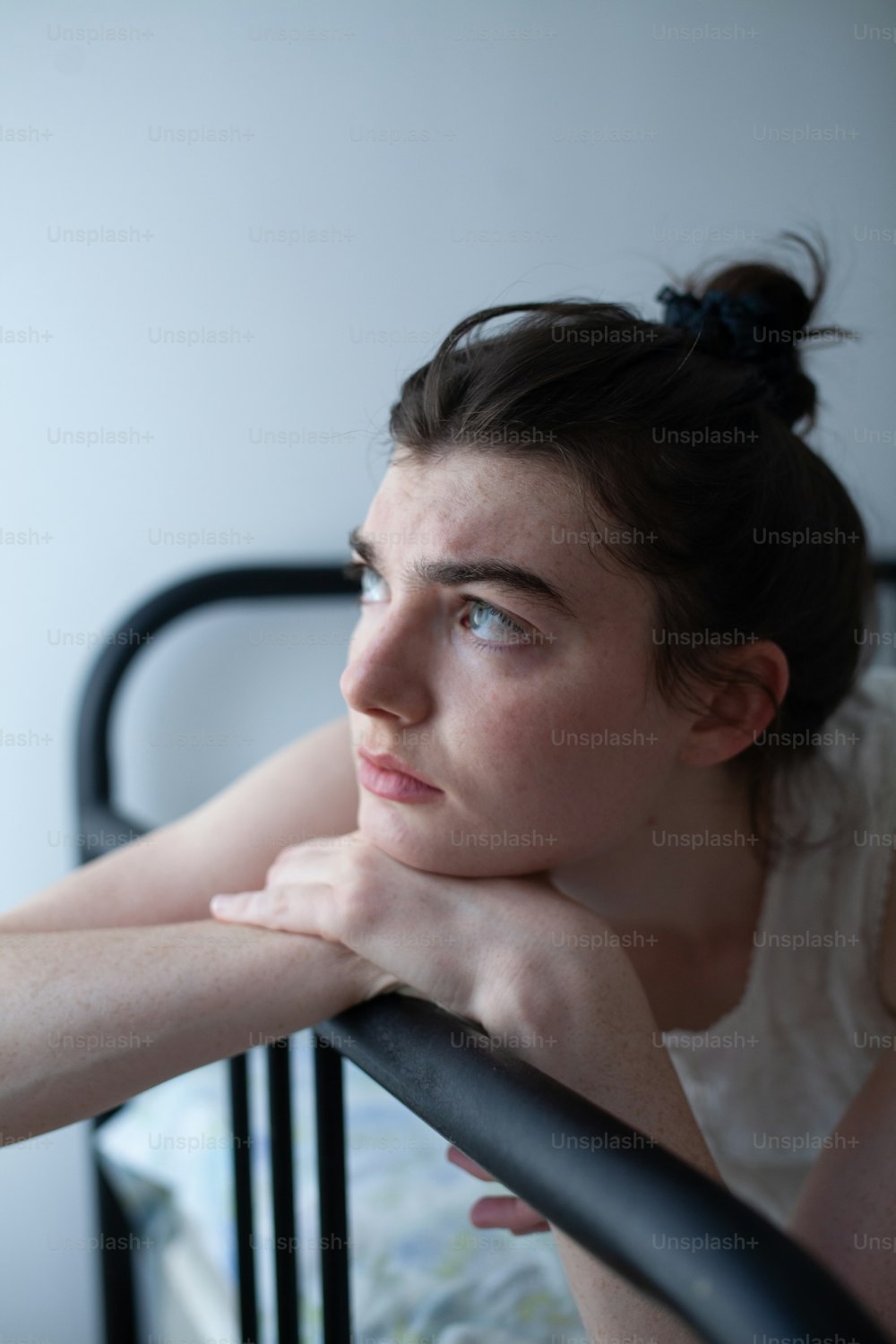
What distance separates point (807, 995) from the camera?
989mm

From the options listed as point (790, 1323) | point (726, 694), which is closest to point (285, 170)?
point (726, 694)

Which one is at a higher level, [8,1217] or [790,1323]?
[790,1323]

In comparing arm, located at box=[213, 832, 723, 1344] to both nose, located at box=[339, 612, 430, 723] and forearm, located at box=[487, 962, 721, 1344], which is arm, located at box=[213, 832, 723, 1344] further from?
nose, located at box=[339, 612, 430, 723]

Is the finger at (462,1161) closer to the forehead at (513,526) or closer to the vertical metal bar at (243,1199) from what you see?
the vertical metal bar at (243,1199)

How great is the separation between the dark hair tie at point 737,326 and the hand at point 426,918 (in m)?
0.46

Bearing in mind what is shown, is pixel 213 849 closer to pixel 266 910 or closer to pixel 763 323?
pixel 266 910

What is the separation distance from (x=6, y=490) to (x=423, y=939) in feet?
3.20

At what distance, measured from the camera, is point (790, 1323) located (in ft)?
1.05

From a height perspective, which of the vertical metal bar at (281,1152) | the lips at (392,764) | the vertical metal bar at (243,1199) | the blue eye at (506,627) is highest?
the blue eye at (506,627)

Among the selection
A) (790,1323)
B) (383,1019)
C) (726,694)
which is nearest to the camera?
(790,1323)

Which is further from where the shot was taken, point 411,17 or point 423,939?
point 411,17

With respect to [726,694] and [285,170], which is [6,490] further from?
[726,694]

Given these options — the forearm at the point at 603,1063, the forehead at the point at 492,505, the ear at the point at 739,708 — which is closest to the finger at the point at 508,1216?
the forearm at the point at 603,1063

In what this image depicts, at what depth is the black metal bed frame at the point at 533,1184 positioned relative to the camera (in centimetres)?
33
